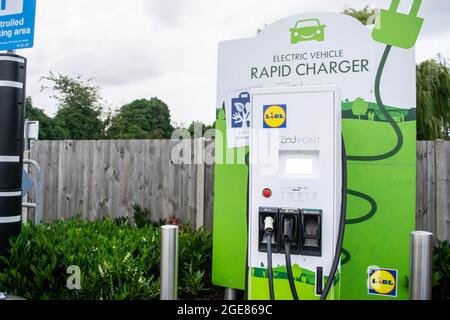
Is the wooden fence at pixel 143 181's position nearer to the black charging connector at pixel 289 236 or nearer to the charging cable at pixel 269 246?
the black charging connector at pixel 289 236

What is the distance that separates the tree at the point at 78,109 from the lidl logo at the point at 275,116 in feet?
72.7

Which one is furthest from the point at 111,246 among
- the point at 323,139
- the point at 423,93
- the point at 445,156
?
the point at 423,93

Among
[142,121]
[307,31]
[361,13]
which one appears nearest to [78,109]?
[142,121]

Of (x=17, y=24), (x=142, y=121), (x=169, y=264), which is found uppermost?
(x=142, y=121)

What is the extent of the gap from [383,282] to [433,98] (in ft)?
34.3

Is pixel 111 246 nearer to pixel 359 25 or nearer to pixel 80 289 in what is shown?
pixel 80 289

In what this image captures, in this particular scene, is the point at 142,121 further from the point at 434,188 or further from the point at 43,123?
the point at 434,188

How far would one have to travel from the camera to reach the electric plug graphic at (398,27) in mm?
3229

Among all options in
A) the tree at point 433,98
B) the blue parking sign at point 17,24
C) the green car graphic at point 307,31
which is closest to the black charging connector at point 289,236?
the green car graphic at point 307,31

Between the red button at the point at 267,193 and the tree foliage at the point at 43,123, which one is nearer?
the red button at the point at 267,193

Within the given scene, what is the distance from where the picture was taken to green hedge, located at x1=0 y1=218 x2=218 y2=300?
3320 millimetres

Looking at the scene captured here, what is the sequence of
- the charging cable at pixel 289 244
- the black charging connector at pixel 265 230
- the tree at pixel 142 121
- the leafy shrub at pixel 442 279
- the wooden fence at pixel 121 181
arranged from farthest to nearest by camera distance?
the tree at pixel 142 121 < the wooden fence at pixel 121 181 < the leafy shrub at pixel 442 279 < the black charging connector at pixel 265 230 < the charging cable at pixel 289 244

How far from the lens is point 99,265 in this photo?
3.35 metres

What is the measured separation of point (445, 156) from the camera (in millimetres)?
5051
